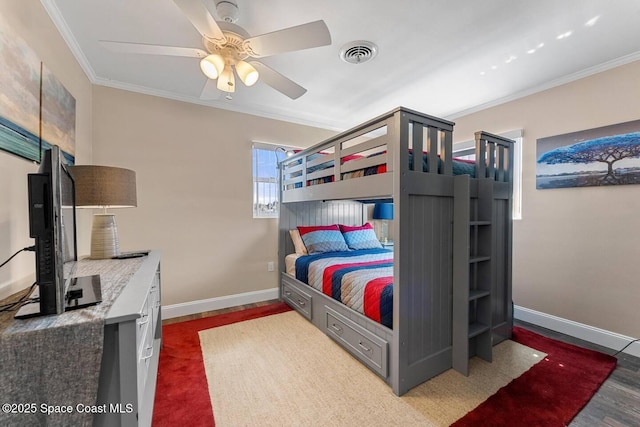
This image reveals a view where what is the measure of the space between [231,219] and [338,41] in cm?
223

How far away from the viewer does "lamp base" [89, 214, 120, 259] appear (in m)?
1.80

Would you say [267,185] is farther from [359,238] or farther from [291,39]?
[291,39]

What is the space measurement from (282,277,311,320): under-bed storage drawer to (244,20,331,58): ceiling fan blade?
7.25 feet

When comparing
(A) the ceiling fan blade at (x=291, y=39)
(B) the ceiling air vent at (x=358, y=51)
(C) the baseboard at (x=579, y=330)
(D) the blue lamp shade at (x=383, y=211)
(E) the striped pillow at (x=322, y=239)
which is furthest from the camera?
(D) the blue lamp shade at (x=383, y=211)

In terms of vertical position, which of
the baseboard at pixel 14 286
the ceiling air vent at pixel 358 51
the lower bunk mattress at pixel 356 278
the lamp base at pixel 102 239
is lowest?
the lower bunk mattress at pixel 356 278

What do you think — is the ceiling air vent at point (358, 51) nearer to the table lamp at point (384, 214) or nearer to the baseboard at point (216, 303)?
the table lamp at point (384, 214)

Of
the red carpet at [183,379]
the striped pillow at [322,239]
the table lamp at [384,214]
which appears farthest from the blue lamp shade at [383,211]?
the red carpet at [183,379]

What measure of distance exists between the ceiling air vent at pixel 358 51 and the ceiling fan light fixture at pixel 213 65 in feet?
3.37

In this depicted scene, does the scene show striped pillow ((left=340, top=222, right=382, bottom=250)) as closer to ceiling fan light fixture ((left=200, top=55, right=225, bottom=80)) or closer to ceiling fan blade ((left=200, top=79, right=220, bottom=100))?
ceiling fan blade ((left=200, top=79, right=220, bottom=100))

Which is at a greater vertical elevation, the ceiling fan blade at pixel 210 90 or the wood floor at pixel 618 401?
the ceiling fan blade at pixel 210 90

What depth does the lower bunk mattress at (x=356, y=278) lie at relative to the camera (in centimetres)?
189

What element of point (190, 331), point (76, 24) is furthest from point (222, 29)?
point (190, 331)

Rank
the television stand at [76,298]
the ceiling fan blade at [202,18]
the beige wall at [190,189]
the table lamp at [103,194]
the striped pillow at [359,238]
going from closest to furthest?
the television stand at [76,298], the ceiling fan blade at [202,18], the table lamp at [103,194], the beige wall at [190,189], the striped pillow at [359,238]

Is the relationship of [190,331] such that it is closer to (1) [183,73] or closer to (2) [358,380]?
(2) [358,380]
